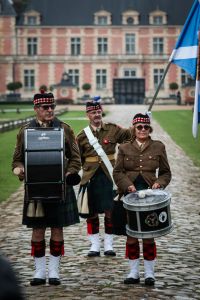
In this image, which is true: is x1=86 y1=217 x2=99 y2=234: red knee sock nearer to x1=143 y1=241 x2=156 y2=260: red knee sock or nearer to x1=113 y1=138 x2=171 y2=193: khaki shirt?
x1=113 y1=138 x2=171 y2=193: khaki shirt

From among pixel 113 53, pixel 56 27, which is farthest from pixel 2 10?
pixel 113 53

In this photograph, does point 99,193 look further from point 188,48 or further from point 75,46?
point 75,46

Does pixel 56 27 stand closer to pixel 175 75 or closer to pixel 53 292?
pixel 175 75

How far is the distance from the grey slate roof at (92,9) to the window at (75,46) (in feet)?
5.25

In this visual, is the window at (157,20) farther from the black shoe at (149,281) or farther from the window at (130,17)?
the black shoe at (149,281)

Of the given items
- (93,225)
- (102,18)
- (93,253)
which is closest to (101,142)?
(93,225)

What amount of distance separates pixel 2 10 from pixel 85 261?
66904mm

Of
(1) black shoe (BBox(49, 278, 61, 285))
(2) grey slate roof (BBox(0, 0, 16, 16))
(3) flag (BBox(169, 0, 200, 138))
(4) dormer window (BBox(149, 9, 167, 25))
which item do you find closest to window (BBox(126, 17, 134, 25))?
(4) dormer window (BBox(149, 9, 167, 25))

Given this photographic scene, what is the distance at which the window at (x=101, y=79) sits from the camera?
232 feet

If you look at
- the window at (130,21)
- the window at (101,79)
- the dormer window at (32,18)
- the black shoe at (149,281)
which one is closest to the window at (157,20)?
the window at (130,21)

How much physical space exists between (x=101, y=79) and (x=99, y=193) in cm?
6370

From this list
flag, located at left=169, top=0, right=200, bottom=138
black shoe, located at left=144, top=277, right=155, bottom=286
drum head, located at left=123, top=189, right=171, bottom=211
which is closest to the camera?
drum head, located at left=123, top=189, right=171, bottom=211

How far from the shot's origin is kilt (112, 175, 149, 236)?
672 cm

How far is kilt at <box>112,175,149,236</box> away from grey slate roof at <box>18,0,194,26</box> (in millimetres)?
65324
